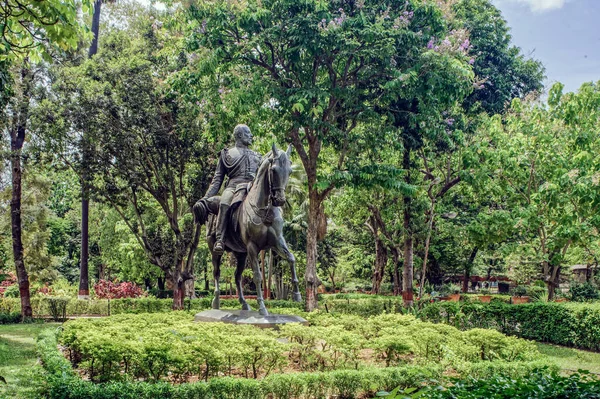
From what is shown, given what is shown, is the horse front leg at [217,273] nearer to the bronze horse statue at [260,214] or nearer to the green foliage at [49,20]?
the bronze horse statue at [260,214]

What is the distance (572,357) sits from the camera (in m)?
13.5

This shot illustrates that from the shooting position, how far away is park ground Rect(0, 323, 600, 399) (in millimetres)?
6945

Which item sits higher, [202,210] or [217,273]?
[202,210]

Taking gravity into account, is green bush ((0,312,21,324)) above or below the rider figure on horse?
below

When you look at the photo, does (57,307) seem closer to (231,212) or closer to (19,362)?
(19,362)

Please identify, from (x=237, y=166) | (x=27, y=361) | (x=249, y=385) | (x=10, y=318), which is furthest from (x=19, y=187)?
(x=249, y=385)

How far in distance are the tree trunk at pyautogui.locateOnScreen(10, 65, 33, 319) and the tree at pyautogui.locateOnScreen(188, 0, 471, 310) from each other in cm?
942

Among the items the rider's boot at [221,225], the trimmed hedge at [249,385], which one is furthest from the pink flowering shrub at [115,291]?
the trimmed hedge at [249,385]

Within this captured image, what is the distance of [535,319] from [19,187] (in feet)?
66.6

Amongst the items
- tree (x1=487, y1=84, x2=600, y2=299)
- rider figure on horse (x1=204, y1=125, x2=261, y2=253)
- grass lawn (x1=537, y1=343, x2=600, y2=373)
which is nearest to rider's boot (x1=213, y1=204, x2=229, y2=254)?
rider figure on horse (x1=204, y1=125, x2=261, y2=253)

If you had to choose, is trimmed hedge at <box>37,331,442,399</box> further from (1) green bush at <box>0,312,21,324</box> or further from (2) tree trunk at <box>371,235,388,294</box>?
(2) tree trunk at <box>371,235,388,294</box>

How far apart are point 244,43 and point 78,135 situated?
357 inches

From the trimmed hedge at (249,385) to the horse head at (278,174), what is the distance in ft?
11.2

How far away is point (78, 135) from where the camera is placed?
→ 2086 centimetres
